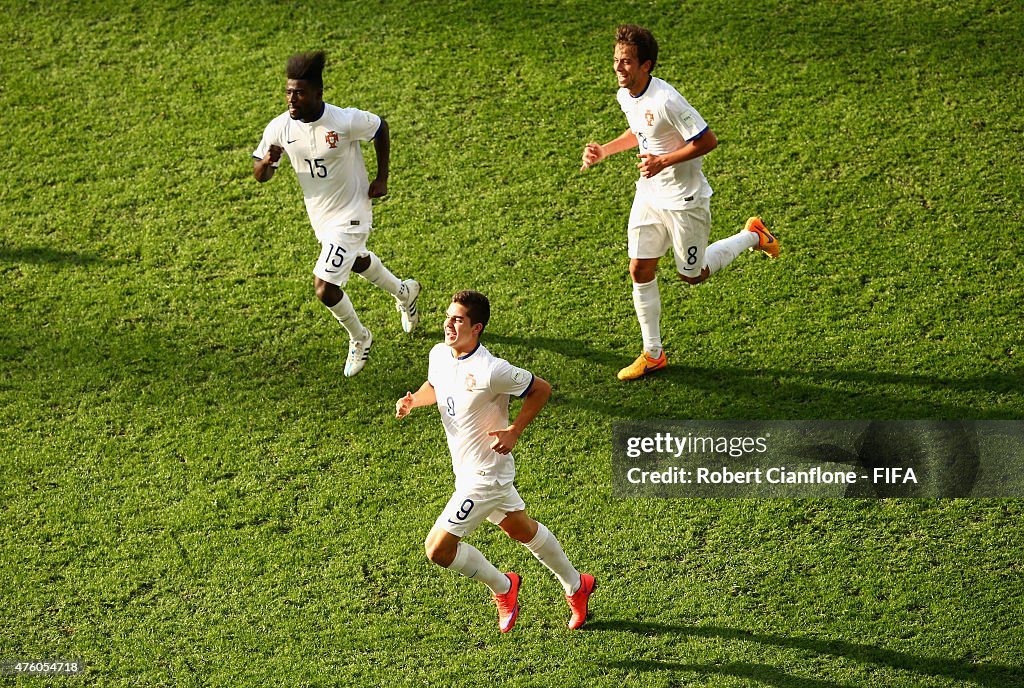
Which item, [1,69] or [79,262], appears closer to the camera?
[79,262]

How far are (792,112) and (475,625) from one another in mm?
4272

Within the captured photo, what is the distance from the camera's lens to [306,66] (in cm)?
571

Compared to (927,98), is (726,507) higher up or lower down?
lower down

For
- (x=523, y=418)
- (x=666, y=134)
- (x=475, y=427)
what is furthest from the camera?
(x=666, y=134)

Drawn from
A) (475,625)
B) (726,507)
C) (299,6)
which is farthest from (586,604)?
(299,6)

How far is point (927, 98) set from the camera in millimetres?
7738

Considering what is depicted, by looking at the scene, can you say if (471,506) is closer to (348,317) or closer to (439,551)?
(439,551)

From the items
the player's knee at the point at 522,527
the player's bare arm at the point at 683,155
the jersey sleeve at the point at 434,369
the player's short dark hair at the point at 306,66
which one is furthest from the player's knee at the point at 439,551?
the player's short dark hair at the point at 306,66

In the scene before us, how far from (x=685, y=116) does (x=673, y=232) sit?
615 millimetres

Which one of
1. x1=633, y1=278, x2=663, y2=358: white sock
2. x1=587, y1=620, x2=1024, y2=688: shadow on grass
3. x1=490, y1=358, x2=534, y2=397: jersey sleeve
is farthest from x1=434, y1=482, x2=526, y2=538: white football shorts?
x1=633, y1=278, x2=663, y2=358: white sock

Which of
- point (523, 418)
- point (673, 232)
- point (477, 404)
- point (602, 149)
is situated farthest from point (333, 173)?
point (523, 418)

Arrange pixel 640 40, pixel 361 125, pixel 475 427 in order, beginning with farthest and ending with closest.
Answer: pixel 361 125 < pixel 640 40 < pixel 475 427

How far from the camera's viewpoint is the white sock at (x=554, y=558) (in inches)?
193

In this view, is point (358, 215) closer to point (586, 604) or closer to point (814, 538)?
point (586, 604)
